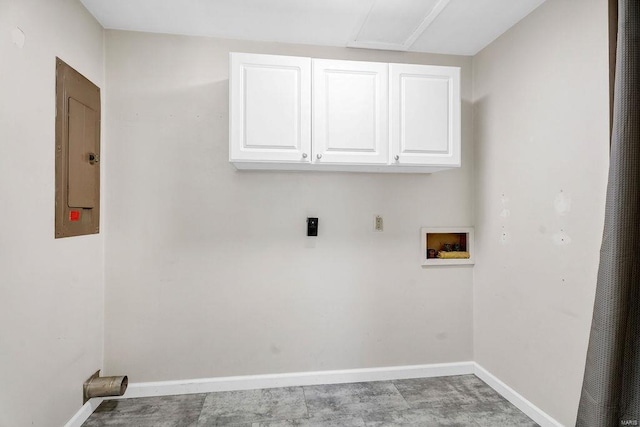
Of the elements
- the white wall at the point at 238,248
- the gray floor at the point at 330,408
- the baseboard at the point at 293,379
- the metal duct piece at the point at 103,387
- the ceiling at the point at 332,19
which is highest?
the ceiling at the point at 332,19

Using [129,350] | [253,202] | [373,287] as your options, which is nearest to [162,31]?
[253,202]

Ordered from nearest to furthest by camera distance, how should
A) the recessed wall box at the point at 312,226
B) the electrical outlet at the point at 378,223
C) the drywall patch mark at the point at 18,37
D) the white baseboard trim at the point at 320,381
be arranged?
the drywall patch mark at the point at 18,37 < the white baseboard trim at the point at 320,381 < the recessed wall box at the point at 312,226 < the electrical outlet at the point at 378,223

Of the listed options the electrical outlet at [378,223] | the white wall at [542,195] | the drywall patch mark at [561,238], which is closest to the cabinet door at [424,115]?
the white wall at [542,195]

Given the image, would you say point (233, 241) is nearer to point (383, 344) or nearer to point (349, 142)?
point (349, 142)

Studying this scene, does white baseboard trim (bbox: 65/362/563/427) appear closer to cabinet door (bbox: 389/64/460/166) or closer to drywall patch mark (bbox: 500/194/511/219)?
drywall patch mark (bbox: 500/194/511/219)

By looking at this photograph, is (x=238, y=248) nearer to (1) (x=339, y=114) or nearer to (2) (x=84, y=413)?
(1) (x=339, y=114)

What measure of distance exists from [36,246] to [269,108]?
137 centimetres

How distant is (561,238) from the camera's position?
1.93 m

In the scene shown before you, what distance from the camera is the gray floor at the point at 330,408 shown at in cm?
207

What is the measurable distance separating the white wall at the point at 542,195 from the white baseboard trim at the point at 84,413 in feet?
8.70

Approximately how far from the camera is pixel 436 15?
2154 mm

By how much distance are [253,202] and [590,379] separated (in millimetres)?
2049

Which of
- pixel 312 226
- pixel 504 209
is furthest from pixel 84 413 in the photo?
pixel 504 209

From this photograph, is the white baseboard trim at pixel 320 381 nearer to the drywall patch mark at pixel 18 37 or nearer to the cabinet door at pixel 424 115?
the cabinet door at pixel 424 115
